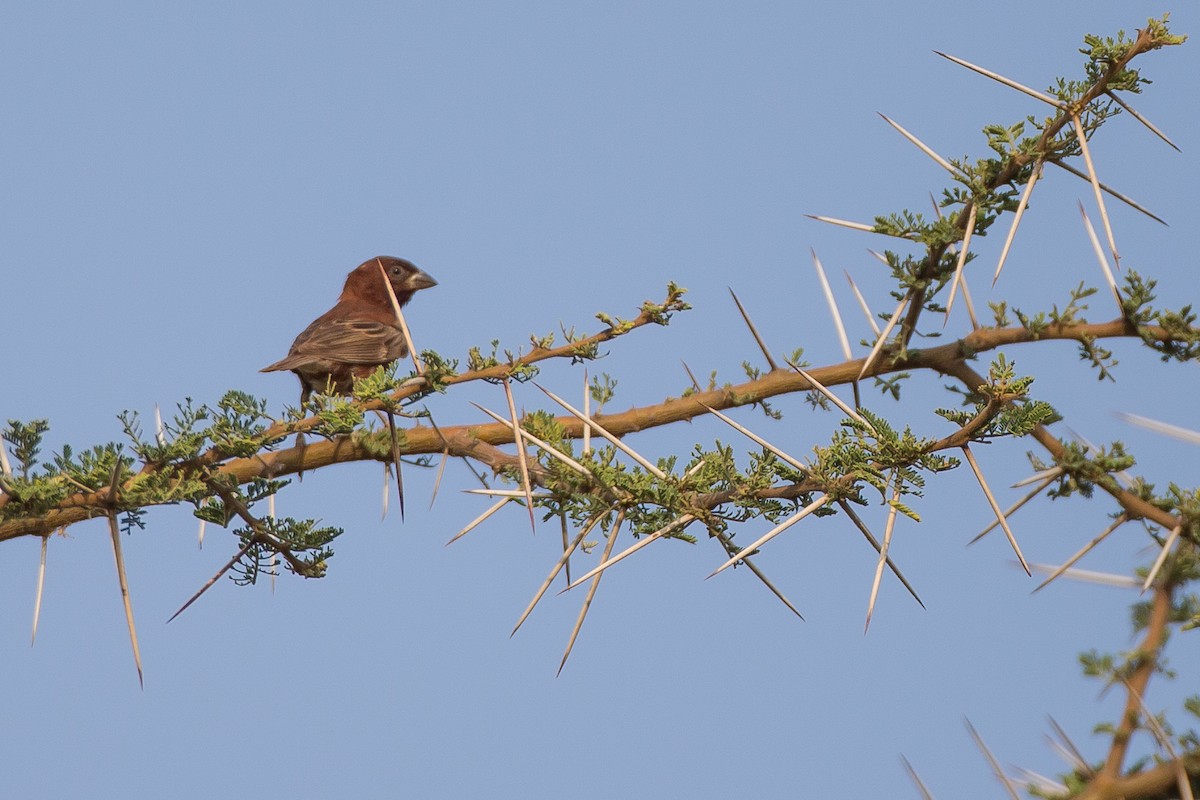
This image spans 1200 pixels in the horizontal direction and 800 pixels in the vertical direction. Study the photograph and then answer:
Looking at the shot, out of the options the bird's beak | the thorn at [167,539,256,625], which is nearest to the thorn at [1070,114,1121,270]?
the thorn at [167,539,256,625]

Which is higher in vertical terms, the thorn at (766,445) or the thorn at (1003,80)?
the thorn at (1003,80)

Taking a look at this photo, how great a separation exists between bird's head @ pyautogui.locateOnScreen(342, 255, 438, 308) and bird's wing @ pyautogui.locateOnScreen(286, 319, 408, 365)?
936 mm

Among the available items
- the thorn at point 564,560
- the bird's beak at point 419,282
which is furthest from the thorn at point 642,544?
the bird's beak at point 419,282

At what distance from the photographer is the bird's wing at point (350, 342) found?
699 cm

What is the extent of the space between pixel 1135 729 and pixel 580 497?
2079 millimetres

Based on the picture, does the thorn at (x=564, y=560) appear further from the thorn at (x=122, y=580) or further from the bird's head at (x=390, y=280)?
the bird's head at (x=390, y=280)

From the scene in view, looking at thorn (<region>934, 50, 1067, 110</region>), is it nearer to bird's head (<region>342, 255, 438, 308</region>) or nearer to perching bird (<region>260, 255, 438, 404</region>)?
perching bird (<region>260, 255, 438, 404</region>)

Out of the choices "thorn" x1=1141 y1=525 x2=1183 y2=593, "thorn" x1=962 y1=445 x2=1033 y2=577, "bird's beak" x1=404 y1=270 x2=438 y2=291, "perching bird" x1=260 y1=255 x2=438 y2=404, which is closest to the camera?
"thorn" x1=1141 y1=525 x2=1183 y2=593

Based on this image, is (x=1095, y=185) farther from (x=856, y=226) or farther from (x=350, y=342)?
(x=350, y=342)

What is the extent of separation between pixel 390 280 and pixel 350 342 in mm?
1339

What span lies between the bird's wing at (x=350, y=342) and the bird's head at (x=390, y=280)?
3.07 ft

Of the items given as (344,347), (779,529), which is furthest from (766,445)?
(344,347)

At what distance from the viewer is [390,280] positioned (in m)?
8.43

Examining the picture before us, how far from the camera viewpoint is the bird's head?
8547mm
